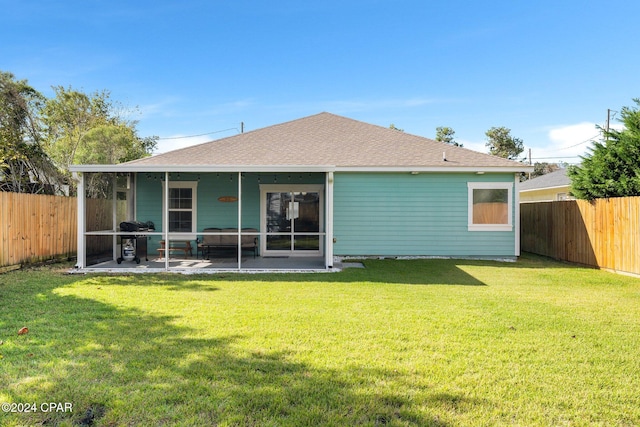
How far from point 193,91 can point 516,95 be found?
1948 cm

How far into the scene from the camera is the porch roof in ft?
35.4

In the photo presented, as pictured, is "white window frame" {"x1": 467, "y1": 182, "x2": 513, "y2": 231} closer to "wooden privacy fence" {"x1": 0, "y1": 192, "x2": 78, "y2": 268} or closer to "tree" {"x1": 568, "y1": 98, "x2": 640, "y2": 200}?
"tree" {"x1": 568, "y1": 98, "x2": 640, "y2": 200}

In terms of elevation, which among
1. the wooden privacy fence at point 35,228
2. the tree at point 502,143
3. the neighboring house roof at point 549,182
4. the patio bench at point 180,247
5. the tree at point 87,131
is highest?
the tree at point 502,143

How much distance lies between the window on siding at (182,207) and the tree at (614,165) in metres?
11.4

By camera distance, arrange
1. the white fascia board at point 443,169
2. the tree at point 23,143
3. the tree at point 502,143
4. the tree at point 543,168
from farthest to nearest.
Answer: the tree at point 543,168 < the tree at point 502,143 < the tree at point 23,143 < the white fascia board at point 443,169

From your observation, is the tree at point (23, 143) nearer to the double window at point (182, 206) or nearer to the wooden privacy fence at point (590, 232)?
the double window at point (182, 206)

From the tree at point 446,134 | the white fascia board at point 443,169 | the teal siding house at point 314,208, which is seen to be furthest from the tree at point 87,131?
the tree at point 446,134

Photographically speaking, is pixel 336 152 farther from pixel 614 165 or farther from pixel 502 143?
pixel 502 143

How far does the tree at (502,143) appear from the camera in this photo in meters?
36.6

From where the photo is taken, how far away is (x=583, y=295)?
21.7 feet

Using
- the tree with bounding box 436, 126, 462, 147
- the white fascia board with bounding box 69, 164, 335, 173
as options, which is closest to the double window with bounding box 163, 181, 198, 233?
the white fascia board with bounding box 69, 164, 335, 173

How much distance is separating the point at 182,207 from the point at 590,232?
11833mm

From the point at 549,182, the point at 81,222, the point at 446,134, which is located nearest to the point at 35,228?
the point at 81,222

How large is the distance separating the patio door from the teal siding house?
0.03m
